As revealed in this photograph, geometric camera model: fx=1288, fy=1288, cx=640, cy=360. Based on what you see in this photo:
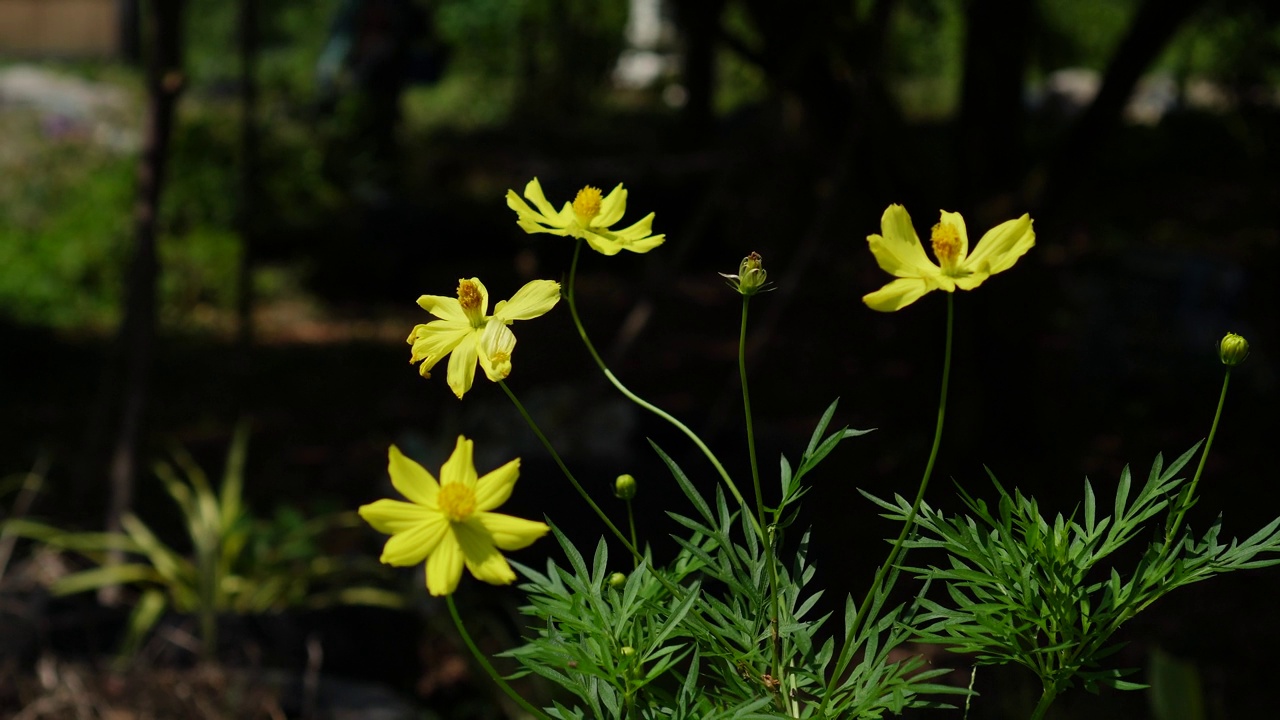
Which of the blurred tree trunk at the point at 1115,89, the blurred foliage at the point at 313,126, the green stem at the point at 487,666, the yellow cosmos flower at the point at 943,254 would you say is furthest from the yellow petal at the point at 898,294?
the blurred tree trunk at the point at 1115,89

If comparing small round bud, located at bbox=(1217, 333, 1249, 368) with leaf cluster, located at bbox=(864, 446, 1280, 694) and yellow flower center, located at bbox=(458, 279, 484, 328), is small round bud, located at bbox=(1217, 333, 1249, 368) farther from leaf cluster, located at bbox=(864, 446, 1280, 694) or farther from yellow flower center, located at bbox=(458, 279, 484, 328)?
yellow flower center, located at bbox=(458, 279, 484, 328)

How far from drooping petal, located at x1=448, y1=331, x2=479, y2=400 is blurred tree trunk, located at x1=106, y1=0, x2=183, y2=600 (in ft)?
8.45

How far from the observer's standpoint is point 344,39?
9.86m

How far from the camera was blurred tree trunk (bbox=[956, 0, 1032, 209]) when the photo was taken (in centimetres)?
350

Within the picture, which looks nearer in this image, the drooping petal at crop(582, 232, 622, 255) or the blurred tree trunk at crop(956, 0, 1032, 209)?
the drooping petal at crop(582, 232, 622, 255)

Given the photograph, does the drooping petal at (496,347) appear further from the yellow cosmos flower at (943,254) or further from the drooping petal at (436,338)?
the yellow cosmos flower at (943,254)

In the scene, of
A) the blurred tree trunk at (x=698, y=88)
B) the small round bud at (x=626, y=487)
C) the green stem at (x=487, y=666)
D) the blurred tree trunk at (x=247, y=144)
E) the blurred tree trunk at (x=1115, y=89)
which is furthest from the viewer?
the blurred tree trunk at (x=698, y=88)

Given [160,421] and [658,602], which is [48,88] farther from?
[658,602]

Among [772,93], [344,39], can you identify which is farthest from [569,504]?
[344,39]

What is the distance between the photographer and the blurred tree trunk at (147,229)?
2.94m

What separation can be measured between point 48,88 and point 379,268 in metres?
8.30

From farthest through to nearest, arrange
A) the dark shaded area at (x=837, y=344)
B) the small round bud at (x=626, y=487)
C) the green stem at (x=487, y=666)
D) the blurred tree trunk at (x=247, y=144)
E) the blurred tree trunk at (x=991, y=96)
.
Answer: the blurred tree trunk at (x=247, y=144)
the blurred tree trunk at (x=991, y=96)
the dark shaded area at (x=837, y=344)
the small round bud at (x=626, y=487)
the green stem at (x=487, y=666)

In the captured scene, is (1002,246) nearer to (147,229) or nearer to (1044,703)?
(1044,703)

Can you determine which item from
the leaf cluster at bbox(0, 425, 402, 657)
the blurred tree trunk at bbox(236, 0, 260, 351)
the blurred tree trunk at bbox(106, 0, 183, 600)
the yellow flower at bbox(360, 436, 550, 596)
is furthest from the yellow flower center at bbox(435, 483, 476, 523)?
the blurred tree trunk at bbox(236, 0, 260, 351)
